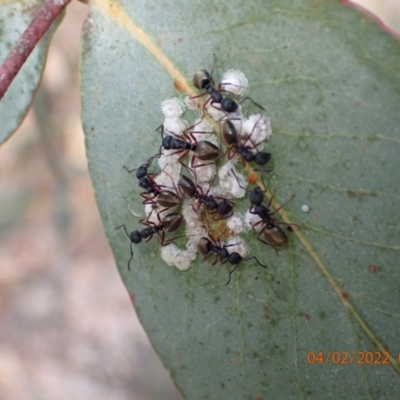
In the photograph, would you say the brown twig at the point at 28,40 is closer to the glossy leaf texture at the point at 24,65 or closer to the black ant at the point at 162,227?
the glossy leaf texture at the point at 24,65

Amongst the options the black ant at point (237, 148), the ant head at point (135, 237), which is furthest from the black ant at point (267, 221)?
the ant head at point (135, 237)

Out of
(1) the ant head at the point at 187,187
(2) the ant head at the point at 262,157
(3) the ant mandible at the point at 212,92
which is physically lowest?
(1) the ant head at the point at 187,187

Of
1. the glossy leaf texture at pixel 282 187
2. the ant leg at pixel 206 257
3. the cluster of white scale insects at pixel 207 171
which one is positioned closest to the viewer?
the glossy leaf texture at pixel 282 187

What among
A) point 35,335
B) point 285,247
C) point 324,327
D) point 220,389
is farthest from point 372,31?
point 35,335

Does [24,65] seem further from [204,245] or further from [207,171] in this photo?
[204,245]

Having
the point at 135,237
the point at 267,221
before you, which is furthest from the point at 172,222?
the point at 267,221

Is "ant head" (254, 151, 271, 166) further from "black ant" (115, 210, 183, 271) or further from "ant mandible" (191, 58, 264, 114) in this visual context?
"black ant" (115, 210, 183, 271)
